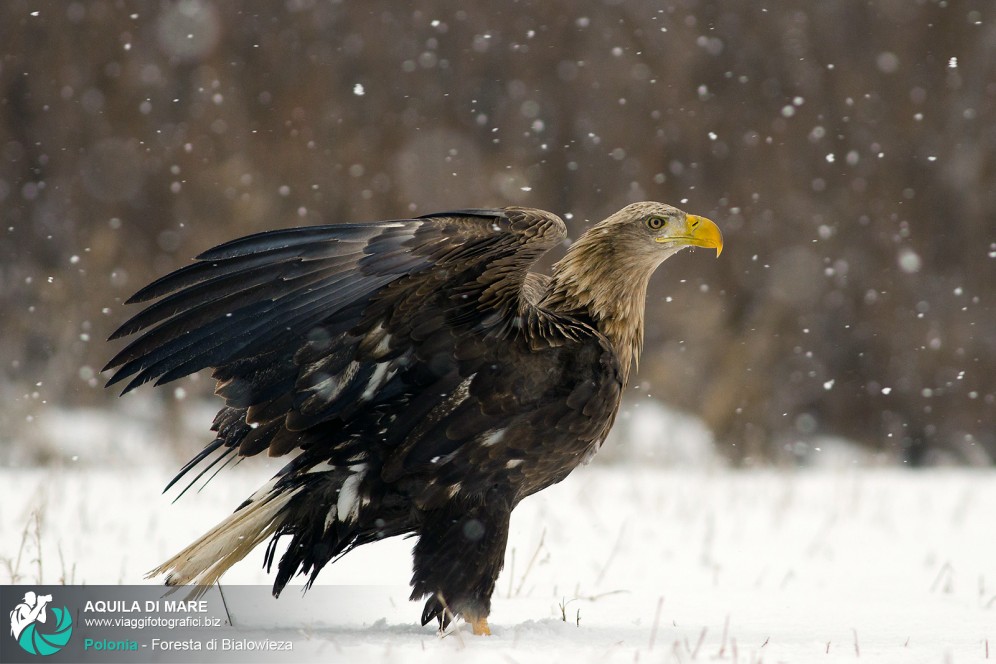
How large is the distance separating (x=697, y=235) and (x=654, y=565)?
7.53 feet

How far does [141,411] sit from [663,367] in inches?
249

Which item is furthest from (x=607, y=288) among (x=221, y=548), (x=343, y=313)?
Result: (x=221, y=548)

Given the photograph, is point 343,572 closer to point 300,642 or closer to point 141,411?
point 300,642

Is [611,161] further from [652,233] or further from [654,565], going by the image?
[652,233]

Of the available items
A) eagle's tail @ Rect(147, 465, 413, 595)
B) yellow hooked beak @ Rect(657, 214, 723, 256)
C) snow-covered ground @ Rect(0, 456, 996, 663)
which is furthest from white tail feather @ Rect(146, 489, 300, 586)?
yellow hooked beak @ Rect(657, 214, 723, 256)

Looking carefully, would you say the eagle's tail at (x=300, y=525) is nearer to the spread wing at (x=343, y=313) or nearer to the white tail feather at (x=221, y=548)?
the white tail feather at (x=221, y=548)

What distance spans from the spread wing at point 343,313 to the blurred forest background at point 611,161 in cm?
783

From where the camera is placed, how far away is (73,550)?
5.06 meters

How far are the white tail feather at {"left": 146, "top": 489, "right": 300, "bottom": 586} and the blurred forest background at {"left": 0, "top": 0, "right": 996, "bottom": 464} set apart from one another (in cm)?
751

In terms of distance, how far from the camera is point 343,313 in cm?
347

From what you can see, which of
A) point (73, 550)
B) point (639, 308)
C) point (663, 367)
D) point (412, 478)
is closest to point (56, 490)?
point (73, 550)

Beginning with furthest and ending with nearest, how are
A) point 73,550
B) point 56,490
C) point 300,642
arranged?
1. point 56,490
2. point 73,550
3. point 300,642

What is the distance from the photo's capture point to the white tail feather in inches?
145

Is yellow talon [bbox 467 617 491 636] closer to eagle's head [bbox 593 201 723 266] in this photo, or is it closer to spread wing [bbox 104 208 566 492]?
spread wing [bbox 104 208 566 492]
